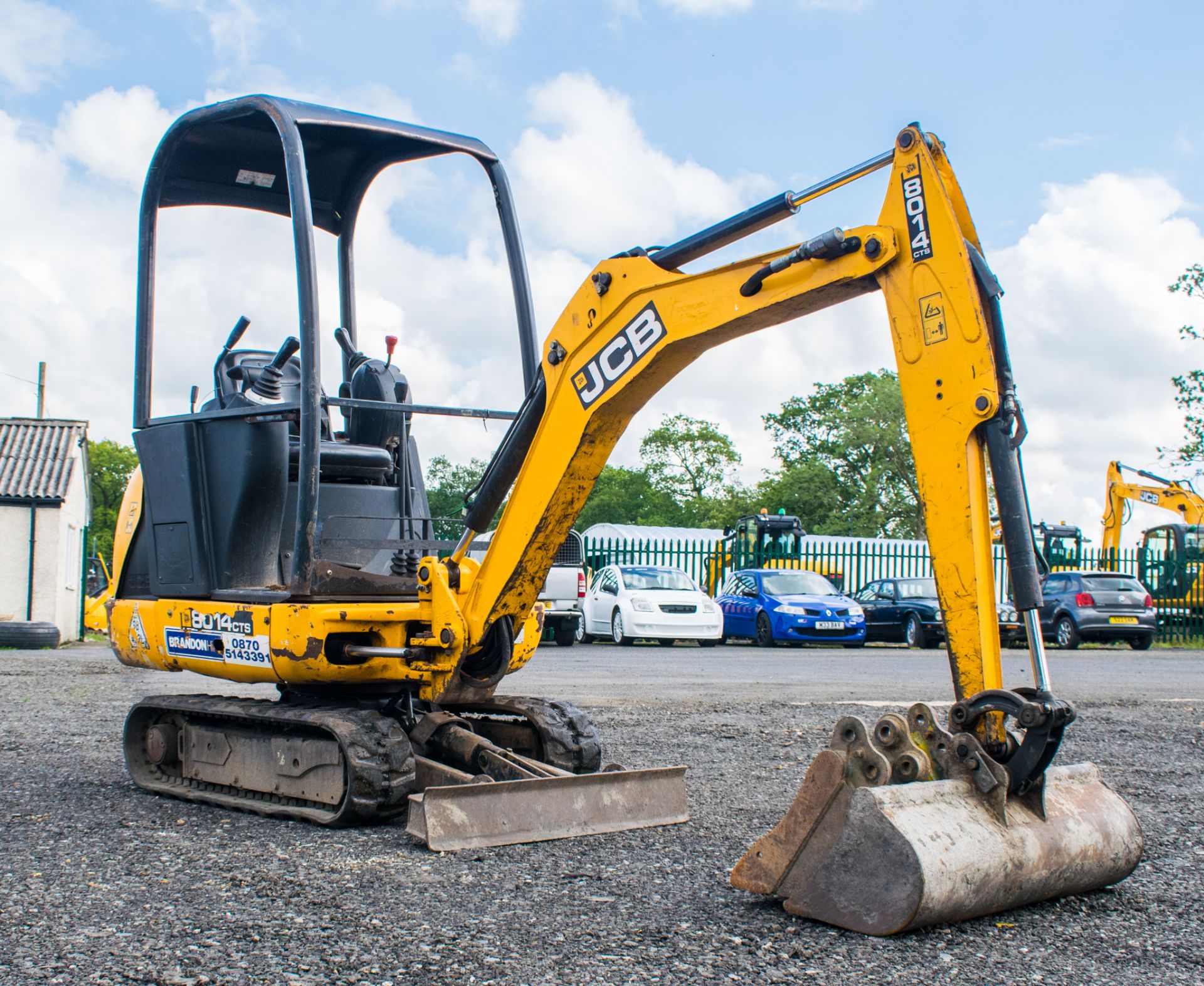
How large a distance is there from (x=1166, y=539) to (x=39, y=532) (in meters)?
25.2

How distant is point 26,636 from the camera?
20094mm

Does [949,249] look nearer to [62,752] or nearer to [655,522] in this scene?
[62,752]

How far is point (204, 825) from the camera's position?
17.5 ft

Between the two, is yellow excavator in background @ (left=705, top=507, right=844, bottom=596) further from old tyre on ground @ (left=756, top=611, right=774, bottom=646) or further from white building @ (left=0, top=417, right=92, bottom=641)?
white building @ (left=0, top=417, right=92, bottom=641)

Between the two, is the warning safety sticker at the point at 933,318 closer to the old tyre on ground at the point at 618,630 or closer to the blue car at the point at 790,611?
the old tyre on ground at the point at 618,630

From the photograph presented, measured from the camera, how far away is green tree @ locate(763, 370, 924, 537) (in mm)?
72375

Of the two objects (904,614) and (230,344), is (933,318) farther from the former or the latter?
(904,614)

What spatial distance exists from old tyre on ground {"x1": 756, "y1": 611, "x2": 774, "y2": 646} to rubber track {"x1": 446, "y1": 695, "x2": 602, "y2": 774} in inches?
685

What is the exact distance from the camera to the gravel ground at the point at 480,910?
3.34 metres

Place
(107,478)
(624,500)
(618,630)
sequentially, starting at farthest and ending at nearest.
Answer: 1. (624,500)
2. (107,478)
3. (618,630)

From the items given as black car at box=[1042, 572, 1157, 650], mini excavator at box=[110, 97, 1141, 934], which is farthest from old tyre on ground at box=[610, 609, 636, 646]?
mini excavator at box=[110, 97, 1141, 934]

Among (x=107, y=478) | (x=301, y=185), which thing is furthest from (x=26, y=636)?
(x=107, y=478)

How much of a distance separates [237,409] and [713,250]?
2361 mm

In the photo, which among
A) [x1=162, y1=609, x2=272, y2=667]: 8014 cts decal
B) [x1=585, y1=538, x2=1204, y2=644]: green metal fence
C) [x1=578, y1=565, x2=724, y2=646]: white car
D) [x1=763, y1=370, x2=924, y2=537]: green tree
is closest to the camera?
[x1=162, y1=609, x2=272, y2=667]: 8014 cts decal
